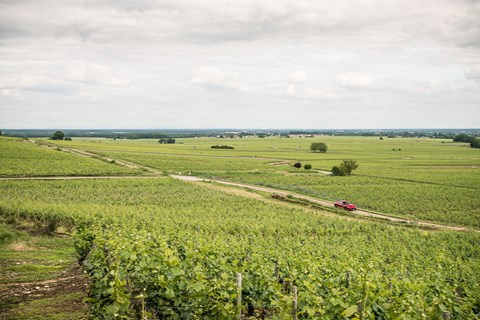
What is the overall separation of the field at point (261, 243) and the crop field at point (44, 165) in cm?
93

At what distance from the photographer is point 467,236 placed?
31.7 m

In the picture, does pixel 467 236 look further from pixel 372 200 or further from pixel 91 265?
pixel 91 265

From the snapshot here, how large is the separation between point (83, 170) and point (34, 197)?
23.7 m

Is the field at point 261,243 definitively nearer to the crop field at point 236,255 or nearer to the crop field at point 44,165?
the crop field at point 236,255

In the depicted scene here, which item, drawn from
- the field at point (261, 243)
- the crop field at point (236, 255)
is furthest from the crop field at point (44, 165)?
the crop field at point (236, 255)

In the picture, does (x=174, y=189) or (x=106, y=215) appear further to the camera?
(x=174, y=189)

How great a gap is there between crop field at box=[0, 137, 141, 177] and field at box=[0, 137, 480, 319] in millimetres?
930

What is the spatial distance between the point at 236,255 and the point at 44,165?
199 ft

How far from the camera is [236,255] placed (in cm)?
1360

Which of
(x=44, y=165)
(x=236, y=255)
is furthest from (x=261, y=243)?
(x=44, y=165)

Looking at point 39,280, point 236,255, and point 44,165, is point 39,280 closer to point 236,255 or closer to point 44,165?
point 236,255

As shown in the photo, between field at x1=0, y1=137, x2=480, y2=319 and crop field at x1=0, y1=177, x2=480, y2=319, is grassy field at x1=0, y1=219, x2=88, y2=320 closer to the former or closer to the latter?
field at x1=0, y1=137, x2=480, y2=319

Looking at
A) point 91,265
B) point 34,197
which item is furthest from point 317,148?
point 91,265

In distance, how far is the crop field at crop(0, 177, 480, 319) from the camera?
8055 millimetres
